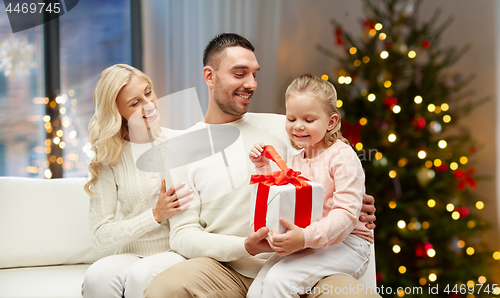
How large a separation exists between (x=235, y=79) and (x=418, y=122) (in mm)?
1420

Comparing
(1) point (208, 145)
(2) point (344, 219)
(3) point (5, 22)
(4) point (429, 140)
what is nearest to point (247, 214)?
(1) point (208, 145)

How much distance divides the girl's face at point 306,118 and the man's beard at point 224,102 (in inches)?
14.3

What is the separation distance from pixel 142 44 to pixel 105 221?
1.89 meters

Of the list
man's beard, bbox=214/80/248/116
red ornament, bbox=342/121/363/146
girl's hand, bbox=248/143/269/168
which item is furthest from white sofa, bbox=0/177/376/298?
red ornament, bbox=342/121/363/146

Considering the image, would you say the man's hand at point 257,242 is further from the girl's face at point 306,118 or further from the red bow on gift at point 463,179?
the red bow on gift at point 463,179

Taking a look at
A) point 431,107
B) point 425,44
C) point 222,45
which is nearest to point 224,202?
point 222,45

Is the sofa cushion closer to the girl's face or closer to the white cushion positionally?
the white cushion

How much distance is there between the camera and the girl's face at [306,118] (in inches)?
49.6

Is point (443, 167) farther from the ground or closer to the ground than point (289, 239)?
closer to the ground

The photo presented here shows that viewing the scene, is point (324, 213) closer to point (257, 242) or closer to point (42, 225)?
point (257, 242)

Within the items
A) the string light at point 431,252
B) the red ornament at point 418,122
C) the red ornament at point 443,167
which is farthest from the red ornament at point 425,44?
the string light at point 431,252

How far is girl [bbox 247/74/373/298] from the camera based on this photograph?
1127 millimetres

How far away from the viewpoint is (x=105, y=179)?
1658 millimetres

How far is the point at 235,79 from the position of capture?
1588 millimetres
